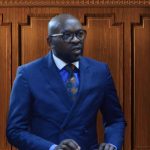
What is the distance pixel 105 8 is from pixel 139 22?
0.63ft

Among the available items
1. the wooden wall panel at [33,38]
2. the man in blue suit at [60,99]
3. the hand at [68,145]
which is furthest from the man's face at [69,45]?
the wooden wall panel at [33,38]

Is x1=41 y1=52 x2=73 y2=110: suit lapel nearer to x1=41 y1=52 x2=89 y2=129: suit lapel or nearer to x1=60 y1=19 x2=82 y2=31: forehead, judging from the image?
x1=41 y1=52 x2=89 y2=129: suit lapel

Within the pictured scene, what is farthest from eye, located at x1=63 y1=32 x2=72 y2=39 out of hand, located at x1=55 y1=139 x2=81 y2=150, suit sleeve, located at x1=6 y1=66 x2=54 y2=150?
hand, located at x1=55 y1=139 x2=81 y2=150

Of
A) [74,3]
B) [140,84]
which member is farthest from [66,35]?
[140,84]

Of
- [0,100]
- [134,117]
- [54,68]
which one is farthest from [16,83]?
[134,117]

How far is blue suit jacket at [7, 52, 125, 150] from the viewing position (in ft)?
5.88

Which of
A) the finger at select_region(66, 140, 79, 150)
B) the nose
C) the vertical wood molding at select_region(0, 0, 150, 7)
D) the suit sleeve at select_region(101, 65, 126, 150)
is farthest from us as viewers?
the vertical wood molding at select_region(0, 0, 150, 7)

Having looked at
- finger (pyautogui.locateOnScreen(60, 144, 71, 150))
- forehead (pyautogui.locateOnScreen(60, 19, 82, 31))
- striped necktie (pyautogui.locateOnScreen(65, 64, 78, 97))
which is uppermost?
forehead (pyautogui.locateOnScreen(60, 19, 82, 31))

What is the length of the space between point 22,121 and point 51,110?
0.11 metres

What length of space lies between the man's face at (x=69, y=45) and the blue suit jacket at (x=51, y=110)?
7 cm

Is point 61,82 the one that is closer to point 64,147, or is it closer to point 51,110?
point 51,110

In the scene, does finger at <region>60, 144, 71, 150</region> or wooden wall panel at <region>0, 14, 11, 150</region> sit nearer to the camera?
finger at <region>60, 144, 71, 150</region>

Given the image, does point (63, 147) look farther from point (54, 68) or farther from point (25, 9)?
point (25, 9)

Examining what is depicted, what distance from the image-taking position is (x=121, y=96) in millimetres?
2668
